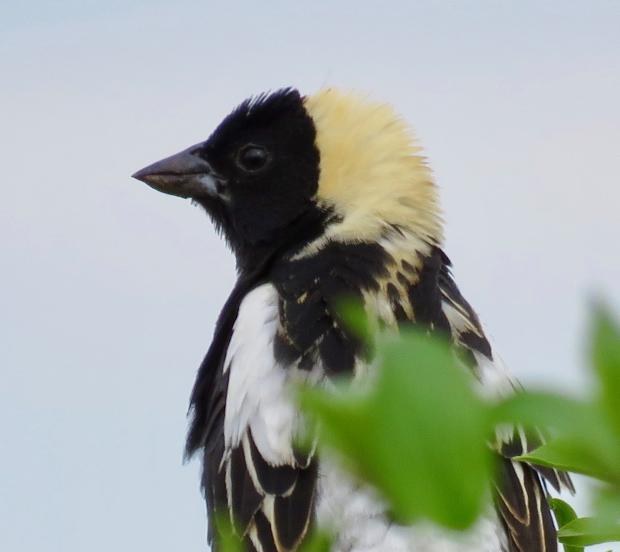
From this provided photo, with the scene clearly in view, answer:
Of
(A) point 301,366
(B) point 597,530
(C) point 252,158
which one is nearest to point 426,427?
(B) point 597,530

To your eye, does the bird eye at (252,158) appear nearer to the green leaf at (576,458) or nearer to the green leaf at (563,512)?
the green leaf at (563,512)

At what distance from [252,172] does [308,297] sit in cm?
99

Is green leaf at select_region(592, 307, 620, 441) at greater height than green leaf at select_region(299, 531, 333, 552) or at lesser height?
greater

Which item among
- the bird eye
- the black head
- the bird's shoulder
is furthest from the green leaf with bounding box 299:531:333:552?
the bird eye

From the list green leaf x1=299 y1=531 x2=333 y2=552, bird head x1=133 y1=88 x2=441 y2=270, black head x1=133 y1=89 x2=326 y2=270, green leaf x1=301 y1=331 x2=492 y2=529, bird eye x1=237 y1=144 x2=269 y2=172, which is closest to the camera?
green leaf x1=301 y1=331 x2=492 y2=529

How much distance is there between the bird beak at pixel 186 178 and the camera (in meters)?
3.73

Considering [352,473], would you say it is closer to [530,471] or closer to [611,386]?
[611,386]

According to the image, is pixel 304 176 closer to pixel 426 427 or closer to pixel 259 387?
pixel 259 387

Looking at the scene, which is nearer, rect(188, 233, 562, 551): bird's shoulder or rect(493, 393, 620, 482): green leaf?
rect(493, 393, 620, 482): green leaf

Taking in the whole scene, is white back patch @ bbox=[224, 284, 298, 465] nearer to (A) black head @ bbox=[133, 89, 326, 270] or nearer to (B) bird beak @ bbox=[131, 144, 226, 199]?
(A) black head @ bbox=[133, 89, 326, 270]

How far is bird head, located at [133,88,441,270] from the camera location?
329 centimetres

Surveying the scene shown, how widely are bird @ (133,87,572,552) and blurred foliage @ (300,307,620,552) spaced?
1.63 meters

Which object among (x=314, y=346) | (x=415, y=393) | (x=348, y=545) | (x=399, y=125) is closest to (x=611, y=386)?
(x=415, y=393)

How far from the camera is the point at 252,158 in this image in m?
3.69
